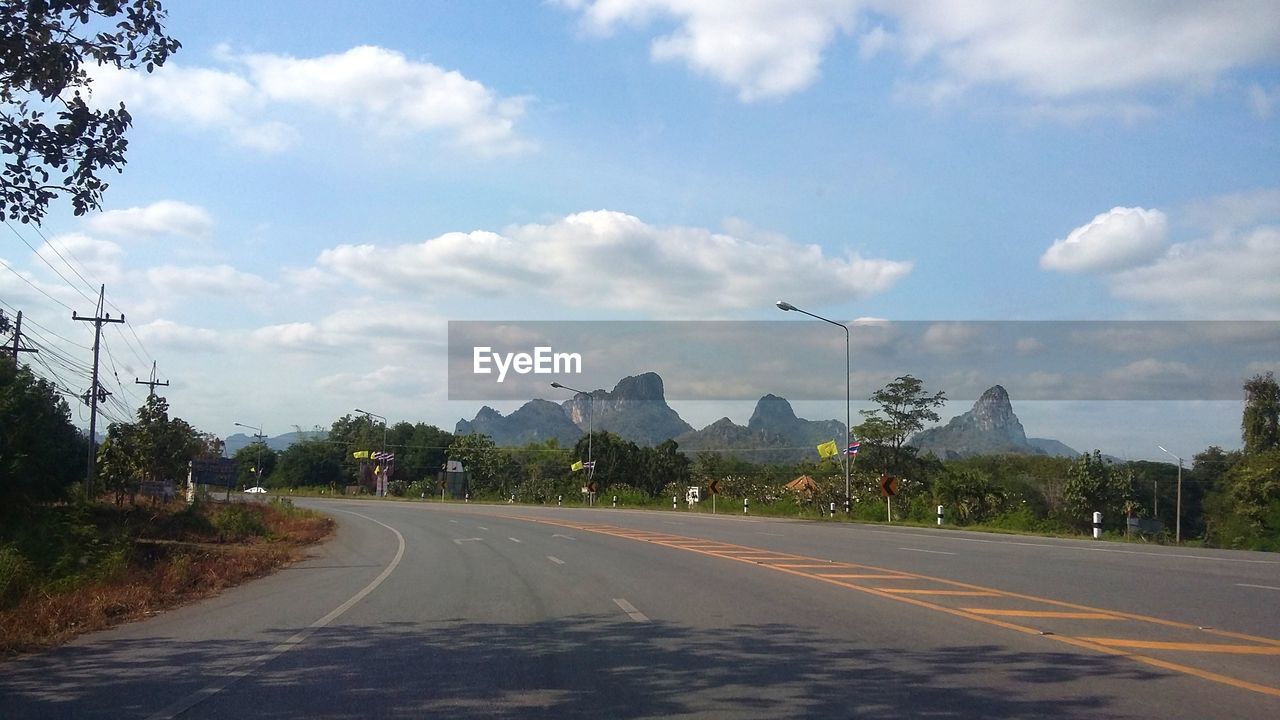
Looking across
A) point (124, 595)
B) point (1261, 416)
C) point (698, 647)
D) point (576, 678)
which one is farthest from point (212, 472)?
point (1261, 416)

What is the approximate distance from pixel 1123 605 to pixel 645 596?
6.47 m

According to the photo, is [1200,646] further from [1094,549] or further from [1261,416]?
[1261,416]

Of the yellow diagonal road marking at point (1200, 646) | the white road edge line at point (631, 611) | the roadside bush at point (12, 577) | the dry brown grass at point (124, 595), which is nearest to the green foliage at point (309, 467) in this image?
the dry brown grass at point (124, 595)

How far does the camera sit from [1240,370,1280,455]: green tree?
7141 centimetres

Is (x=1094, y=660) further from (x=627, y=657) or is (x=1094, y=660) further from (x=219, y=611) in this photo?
(x=219, y=611)

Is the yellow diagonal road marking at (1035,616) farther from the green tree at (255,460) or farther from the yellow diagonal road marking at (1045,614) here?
the green tree at (255,460)

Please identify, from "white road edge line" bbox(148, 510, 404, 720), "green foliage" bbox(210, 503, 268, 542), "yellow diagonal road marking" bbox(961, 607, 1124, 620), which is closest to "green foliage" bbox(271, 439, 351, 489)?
"green foliage" bbox(210, 503, 268, 542)

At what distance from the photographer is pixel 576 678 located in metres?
8.70

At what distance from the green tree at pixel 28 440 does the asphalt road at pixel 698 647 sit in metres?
23.1

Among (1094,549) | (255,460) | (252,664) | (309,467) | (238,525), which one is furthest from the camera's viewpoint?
(255,460)

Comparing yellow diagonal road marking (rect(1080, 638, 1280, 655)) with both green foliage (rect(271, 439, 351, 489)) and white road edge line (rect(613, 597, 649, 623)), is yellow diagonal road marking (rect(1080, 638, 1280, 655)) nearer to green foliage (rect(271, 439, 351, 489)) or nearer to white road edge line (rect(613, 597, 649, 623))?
white road edge line (rect(613, 597, 649, 623))

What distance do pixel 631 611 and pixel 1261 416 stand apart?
74136mm

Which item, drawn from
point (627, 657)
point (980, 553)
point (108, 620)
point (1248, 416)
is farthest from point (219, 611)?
point (1248, 416)

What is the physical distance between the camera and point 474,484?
381 ft
